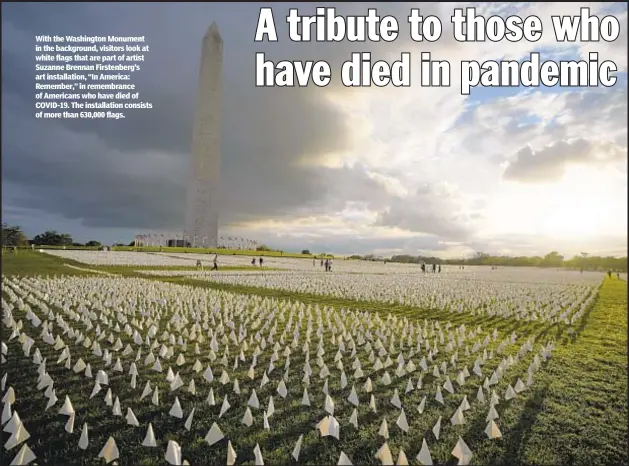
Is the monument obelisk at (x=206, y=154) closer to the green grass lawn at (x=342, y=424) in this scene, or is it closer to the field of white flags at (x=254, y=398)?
the field of white flags at (x=254, y=398)

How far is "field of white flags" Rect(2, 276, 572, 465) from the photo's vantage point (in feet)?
16.1

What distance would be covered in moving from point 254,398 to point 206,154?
3105 inches

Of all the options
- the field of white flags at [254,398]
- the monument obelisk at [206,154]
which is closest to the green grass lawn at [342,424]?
the field of white flags at [254,398]

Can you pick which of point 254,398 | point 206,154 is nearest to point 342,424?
point 254,398

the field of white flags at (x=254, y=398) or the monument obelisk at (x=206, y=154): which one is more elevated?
the monument obelisk at (x=206, y=154)

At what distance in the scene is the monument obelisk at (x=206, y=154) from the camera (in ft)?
259

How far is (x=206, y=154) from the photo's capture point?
8000 centimetres

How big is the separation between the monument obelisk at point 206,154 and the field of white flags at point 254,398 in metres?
68.9

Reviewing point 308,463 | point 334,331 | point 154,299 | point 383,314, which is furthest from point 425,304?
point 308,463

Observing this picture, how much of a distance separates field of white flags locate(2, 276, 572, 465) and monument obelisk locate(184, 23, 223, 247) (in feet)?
226

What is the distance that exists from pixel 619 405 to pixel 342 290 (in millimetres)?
16678

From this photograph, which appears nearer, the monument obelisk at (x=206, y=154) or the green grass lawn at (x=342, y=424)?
the green grass lawn at (x=342, y=424)

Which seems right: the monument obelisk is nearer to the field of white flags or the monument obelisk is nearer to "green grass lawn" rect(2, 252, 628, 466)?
the field of white flags

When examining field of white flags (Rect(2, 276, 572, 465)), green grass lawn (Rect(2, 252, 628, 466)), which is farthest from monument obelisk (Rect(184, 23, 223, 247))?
green grass lawn (Rect(2, 252, 628, 466))
